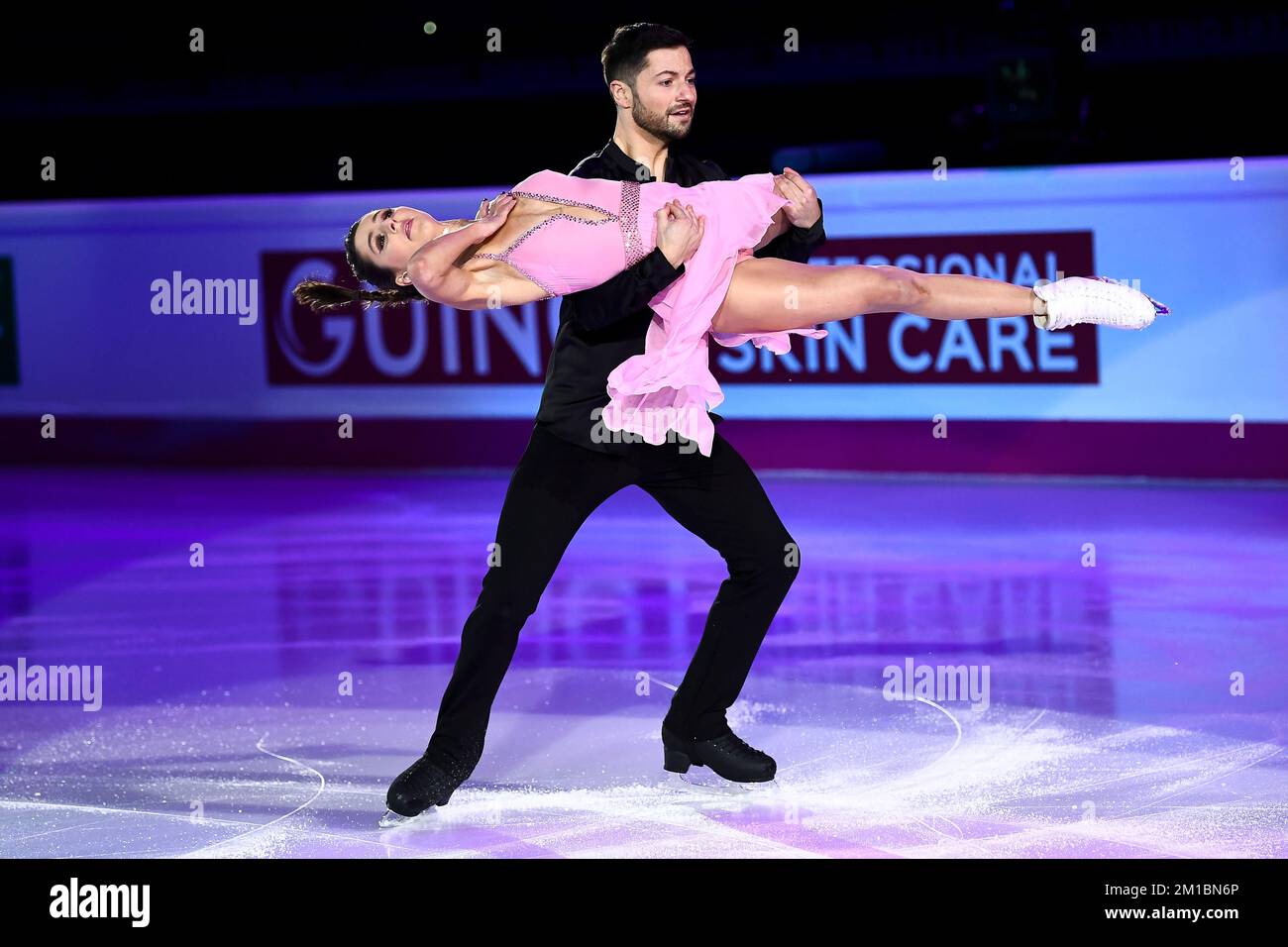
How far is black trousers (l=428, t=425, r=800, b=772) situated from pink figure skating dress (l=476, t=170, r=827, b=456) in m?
0.12

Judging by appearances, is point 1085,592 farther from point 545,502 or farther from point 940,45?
point 940,45

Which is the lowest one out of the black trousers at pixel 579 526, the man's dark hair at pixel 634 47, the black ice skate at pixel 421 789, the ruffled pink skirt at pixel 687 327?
the black ice skate at pixel 421 789

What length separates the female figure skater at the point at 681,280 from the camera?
3.36m

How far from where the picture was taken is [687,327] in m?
3.47

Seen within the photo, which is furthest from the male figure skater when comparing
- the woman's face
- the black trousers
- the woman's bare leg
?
the woman's face

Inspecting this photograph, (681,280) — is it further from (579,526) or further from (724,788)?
(724,788)

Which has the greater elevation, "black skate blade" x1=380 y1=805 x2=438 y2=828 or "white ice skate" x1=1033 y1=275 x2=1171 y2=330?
"white ice skate" x1=1033 y1=275 x2=1171 y2=330

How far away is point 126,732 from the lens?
14.5 ft

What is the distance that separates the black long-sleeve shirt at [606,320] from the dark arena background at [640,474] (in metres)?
0.02

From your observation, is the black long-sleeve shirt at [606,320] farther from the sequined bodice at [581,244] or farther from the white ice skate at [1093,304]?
the white ice skate at [1093,304]

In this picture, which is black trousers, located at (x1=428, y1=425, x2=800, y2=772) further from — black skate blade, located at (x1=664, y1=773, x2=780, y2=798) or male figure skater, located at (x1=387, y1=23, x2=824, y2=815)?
black skate blade, located at (x1=664, y1=773, x2=780, y2=798)

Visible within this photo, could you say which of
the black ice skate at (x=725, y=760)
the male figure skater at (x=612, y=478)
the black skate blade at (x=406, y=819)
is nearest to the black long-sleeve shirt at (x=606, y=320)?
the male figure skater at (x=612, y=478)

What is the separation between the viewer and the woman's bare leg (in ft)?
11.4

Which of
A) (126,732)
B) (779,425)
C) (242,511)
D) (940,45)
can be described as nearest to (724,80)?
(940,45)
